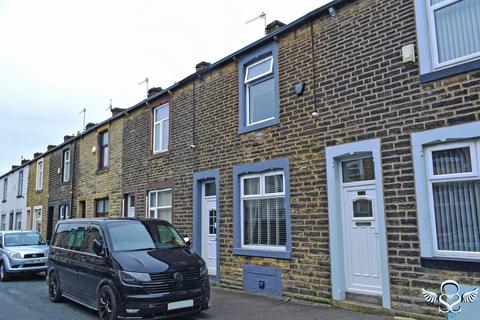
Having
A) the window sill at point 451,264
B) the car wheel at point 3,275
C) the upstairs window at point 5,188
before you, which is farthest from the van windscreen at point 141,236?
the upstairs window at point 5,188

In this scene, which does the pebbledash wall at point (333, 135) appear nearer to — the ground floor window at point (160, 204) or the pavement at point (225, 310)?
the pavement at point (225, 310)

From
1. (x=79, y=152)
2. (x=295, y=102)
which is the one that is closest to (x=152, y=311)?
(x=295, y=102)

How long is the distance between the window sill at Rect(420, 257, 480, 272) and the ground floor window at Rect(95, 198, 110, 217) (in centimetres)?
1322

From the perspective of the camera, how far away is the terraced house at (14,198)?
27663 millimetres

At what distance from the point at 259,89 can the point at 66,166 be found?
14.8 meters

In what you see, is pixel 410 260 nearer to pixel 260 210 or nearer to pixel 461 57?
pixel 461 57

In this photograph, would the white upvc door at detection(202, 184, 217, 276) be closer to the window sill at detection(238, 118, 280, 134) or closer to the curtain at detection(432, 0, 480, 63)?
the window sill at detection(238, 118, 280, 134)

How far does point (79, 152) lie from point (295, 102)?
14.1m

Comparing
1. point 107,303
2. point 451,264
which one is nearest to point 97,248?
point 107,303

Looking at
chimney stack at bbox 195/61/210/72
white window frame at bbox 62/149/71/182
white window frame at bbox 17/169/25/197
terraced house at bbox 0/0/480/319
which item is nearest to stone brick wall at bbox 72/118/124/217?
white window frame at bbox 62/149/71/182

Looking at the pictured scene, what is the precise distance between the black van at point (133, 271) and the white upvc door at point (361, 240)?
2755mm

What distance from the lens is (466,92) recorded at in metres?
6.39

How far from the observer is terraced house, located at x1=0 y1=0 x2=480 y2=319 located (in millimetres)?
6578

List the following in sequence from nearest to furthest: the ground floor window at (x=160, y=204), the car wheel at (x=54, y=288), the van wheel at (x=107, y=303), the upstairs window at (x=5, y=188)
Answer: the van wheel at (x=107, y=303), the car wheel at (x=54, y=288), the ground floor window at (x=160, y=204), the upstairs window at (x=5, y=188)
